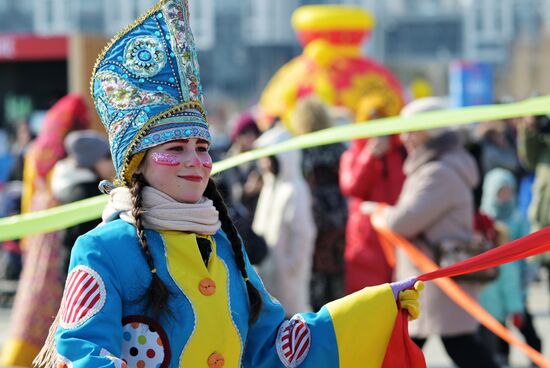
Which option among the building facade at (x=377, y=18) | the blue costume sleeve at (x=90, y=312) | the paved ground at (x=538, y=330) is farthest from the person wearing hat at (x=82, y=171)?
the building facade at (x=377, y=18)

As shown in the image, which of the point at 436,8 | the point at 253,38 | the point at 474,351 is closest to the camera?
the point at 474,351

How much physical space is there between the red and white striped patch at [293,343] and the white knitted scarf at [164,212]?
37cm

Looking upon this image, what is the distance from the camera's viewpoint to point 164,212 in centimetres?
357

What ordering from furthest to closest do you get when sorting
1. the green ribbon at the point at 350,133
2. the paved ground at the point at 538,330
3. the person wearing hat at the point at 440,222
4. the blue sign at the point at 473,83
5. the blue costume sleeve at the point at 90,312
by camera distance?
the blue sign at the point at 473,83
the paved ground at the point at 538,330
the person wearing hat at the point at 440,222
the green ribbon at the point at 350,133
the blue costume sleeve at the point at 90,312

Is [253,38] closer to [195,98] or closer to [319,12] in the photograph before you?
[319,12]

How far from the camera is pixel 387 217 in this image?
21.7ft

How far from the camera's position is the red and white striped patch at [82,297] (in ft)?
11.1

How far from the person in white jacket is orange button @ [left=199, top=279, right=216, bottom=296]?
3.58 m

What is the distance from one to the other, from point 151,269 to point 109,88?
1.62 feet

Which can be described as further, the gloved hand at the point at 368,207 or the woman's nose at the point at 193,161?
the gloved hand at the point at 368,207

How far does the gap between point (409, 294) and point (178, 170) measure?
0.75m

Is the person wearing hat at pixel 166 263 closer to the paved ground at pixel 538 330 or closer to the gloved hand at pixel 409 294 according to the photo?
the gloved hand at pixel 409 294

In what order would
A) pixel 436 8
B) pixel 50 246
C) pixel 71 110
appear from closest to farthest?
pixel 50 246 → pixel 71 110 → pixel 436 8

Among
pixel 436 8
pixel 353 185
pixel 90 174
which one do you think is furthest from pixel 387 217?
pixel 436 8
